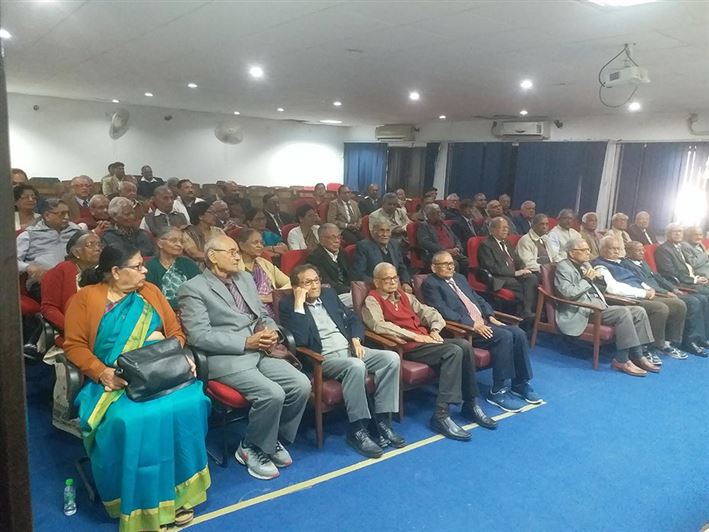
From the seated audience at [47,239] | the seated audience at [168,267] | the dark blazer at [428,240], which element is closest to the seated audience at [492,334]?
the seated audience at [168,267]

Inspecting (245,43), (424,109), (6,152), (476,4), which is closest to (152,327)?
(6,152)

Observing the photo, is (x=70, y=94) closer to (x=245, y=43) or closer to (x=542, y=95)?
(x=245, y=43)

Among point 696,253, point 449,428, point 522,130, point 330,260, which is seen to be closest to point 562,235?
point 696,253

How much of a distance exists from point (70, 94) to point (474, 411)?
946 cm

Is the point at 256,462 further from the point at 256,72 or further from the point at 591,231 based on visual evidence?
the point at 591,231

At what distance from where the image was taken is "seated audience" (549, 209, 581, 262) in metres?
5.83

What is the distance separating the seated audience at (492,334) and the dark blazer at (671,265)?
2.84 m

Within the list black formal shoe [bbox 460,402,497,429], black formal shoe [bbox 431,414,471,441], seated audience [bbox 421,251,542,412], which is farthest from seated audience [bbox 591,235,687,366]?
black formal shoe [bbox 431,414,471,441]

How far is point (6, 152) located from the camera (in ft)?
2.22

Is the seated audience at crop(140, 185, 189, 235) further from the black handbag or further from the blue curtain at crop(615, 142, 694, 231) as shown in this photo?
the blue curtain at crop(615, 142, 694, 231)

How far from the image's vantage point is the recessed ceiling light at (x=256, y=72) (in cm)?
576

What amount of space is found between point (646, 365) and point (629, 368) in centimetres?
20

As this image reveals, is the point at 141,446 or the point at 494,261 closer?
the point at 141,446

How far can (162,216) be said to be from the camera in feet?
16.0
